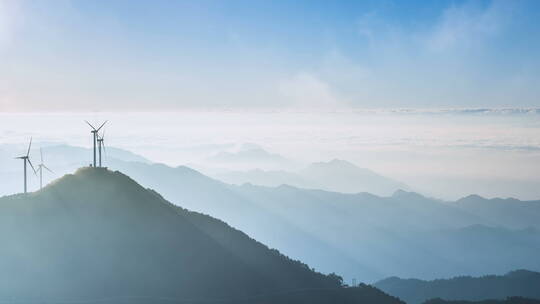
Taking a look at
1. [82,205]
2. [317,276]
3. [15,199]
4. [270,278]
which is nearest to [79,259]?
[82,205]

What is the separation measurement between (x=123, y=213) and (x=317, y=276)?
58.7m

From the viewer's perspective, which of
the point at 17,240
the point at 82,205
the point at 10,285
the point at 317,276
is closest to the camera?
the point at 10,285

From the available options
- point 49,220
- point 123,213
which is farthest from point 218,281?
point 49,220

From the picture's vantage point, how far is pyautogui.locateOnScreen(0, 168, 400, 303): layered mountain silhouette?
479ft

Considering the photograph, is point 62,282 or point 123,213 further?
point 123,213

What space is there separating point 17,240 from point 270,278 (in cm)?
6436

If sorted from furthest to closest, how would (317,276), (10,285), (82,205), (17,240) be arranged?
1. (317,276)
2. (82,205)
3. (17,240)
4. (10,285)

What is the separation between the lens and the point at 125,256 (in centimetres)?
15475

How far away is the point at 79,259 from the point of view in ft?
497

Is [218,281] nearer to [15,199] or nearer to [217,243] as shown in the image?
[217,243]

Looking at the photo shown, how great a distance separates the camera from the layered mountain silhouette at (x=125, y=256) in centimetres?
14612

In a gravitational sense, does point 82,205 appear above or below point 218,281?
above

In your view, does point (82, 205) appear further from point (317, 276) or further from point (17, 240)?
point (317, 276)

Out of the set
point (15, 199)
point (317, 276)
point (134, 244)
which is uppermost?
point (15, 199)
